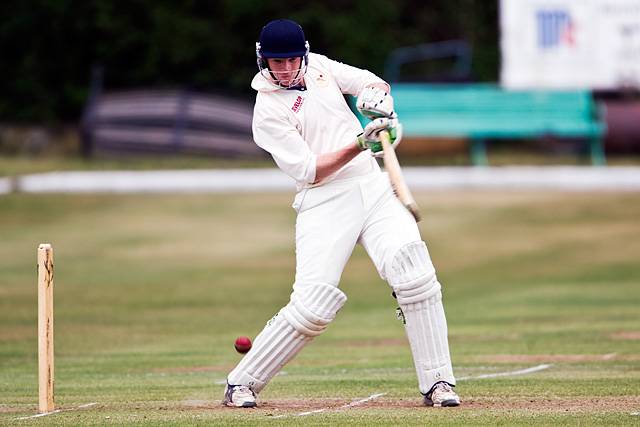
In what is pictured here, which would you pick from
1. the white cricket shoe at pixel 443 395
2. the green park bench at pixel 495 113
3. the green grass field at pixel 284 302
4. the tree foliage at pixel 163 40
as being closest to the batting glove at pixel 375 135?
the white cricket shoe at pixel 443 395

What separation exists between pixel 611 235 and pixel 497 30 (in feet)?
34.2

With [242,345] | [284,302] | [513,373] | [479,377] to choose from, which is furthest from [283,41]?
[284,302]

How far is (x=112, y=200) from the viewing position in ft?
78.4

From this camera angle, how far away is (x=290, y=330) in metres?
7.67

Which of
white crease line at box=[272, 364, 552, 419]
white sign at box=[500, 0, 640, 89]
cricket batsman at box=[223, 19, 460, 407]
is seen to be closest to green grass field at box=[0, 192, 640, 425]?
white crease line at box=[272, 364, 552, 419]

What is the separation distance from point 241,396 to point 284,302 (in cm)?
854

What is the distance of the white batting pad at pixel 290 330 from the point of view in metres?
7.58

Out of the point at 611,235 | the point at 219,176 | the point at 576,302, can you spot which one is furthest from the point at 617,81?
the point at 576,302

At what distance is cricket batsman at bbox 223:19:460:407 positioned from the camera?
7.57 meters

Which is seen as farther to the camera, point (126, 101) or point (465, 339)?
point (126, 101)

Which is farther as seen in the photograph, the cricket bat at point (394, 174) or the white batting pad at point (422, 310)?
the white batting pad at point (422, 310)

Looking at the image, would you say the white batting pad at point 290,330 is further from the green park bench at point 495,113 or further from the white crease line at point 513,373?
the green park bench at point 495,113

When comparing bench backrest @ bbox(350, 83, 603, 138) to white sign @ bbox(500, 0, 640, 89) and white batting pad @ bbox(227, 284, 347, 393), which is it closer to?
white sign @ bbox(500, 0, 640, 89)

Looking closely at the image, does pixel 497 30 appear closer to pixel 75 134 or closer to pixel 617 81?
pixel 617 81
